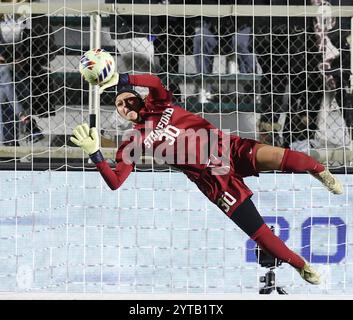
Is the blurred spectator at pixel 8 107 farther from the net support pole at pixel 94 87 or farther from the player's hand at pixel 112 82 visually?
the player's hand at pixel 112 82

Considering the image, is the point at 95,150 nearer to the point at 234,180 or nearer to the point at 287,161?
the point at 234,180

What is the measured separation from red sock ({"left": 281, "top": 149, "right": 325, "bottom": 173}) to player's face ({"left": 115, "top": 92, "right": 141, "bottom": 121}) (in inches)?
42.2

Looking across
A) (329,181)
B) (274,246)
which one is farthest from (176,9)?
(274,246)

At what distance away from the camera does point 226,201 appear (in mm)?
7480

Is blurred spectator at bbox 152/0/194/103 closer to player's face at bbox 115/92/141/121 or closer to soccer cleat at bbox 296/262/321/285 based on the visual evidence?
player's face at bbox 115/92/141/121

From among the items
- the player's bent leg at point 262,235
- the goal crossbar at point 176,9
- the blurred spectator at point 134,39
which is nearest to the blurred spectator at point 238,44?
the goal crossbar at point 176,9

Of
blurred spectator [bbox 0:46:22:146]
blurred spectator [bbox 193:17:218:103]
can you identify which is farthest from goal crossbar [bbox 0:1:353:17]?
blurred spectator [bbox 0:46:22:146]

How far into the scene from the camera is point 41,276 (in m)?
7.70

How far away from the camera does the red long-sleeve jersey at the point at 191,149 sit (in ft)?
24.0

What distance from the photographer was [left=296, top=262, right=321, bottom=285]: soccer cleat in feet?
24.8

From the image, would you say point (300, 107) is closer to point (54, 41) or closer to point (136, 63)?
point (136, 63)

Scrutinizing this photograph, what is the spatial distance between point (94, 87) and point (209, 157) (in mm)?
1089

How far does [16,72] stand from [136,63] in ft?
2.95
